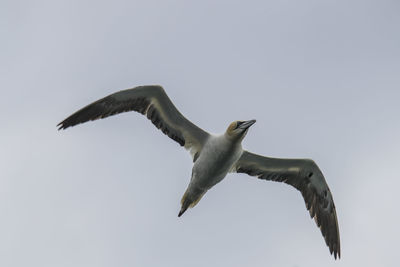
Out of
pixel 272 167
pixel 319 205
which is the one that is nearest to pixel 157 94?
pixel 272 167

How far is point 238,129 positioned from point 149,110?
123 inches

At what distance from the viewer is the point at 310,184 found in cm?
2423

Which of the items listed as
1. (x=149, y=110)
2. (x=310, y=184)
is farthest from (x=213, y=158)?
(x=310, y=184)

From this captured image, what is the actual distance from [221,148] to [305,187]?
4.03 m

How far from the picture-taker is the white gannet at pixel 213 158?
22.0 m

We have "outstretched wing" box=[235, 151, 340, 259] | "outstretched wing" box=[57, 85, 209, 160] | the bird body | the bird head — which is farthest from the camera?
"outstretched wing" box=[235, 151, 340, 259]

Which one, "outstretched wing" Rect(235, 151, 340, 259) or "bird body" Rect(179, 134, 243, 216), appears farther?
"outstretched wing" Rect(235, 151, 340, 259)

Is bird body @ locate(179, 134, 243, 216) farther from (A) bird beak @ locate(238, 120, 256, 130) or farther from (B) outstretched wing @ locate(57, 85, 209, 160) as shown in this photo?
(B) outstretched wing @ locate(57, 85, 209, 160)

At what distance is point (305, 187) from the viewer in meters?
24.3

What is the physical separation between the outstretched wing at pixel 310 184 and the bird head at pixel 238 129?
216cm

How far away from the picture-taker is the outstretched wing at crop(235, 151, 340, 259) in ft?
78.5

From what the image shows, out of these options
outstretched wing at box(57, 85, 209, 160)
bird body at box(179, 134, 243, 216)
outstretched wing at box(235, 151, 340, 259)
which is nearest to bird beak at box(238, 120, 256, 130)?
bird body at box(179, 134, 243, 216)

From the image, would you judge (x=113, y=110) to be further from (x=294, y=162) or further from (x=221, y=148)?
(x=294, y=162)

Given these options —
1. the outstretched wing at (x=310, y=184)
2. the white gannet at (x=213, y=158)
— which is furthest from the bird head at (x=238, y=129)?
the outstretched wing at (x=310, y=184)
